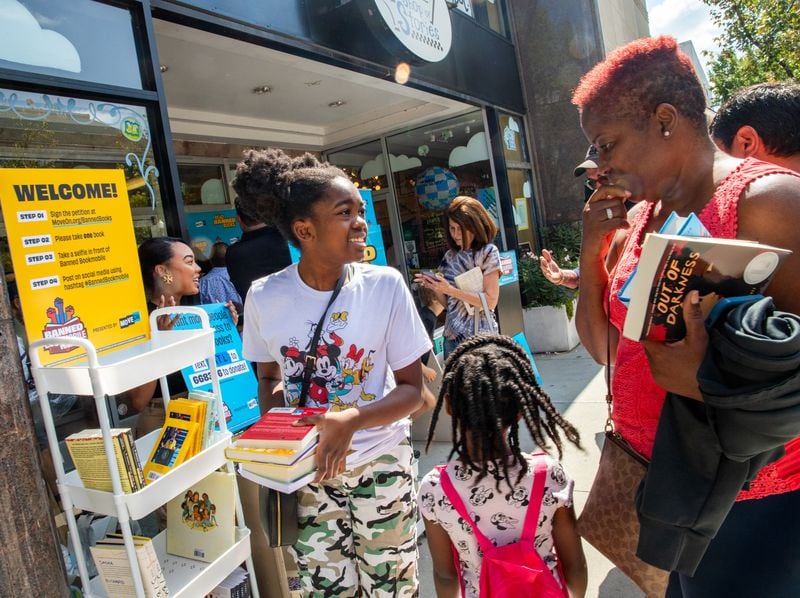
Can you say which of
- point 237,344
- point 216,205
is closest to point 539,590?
point 237,344

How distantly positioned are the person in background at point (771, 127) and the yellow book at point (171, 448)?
2626mm

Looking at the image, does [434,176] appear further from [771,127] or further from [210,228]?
[771,127]

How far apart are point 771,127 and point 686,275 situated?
6.50 feet

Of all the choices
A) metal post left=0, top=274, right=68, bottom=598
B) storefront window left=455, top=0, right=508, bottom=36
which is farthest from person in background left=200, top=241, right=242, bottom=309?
storefront window left=455, top=0, right=508, bottom=36

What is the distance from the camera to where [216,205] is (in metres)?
7.39

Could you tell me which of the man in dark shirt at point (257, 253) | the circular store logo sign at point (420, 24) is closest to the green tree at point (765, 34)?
the circular store logo sign at point (420, 24)

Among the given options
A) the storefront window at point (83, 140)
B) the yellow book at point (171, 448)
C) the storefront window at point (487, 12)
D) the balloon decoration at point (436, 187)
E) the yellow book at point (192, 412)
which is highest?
the storefront window at point (487, 12)

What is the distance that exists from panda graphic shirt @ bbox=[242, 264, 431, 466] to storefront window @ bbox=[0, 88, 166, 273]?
146 cm

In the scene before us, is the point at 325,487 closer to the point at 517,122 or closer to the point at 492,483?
the point at 492,483

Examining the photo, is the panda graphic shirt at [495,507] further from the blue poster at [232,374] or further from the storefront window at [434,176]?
the storefront window at [434,176]

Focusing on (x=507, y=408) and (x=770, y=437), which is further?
(x=507, y=408)

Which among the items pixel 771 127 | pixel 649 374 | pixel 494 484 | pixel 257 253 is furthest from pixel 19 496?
pixel 771 127

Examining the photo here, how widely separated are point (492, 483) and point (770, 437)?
2.66 feet

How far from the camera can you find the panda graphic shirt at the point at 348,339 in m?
1.82
